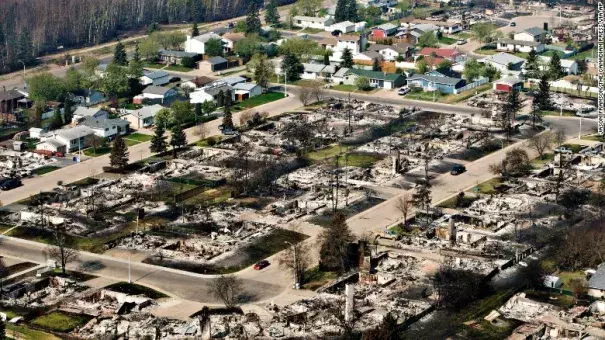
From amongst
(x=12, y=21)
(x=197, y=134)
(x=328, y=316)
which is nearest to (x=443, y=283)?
(x=328, y=316)

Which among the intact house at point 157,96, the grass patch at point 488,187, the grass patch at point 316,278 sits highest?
the grass patch at point 316,278

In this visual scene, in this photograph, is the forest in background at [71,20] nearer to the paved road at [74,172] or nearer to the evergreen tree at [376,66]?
the paved road at [74,172]

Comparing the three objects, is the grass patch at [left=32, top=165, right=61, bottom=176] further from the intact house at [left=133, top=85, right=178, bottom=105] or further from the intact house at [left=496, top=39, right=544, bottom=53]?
the intact house at [left=496, top=39, right=544, bottom=53]

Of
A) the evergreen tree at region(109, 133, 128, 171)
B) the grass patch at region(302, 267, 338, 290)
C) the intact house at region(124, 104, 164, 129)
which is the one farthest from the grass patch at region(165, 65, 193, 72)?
the grass patch at region(302, 267, 338, 290)

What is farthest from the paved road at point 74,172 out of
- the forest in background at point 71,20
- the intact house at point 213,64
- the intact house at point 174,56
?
the forest in background at point 71,20

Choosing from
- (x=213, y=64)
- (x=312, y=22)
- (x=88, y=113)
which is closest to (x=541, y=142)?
(x=88, y=113)

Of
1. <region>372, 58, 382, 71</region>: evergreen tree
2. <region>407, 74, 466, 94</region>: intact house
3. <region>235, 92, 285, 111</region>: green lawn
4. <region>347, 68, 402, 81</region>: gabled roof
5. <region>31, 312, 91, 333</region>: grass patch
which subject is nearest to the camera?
<region>31, 312, 91, 333</region>: grass patch
